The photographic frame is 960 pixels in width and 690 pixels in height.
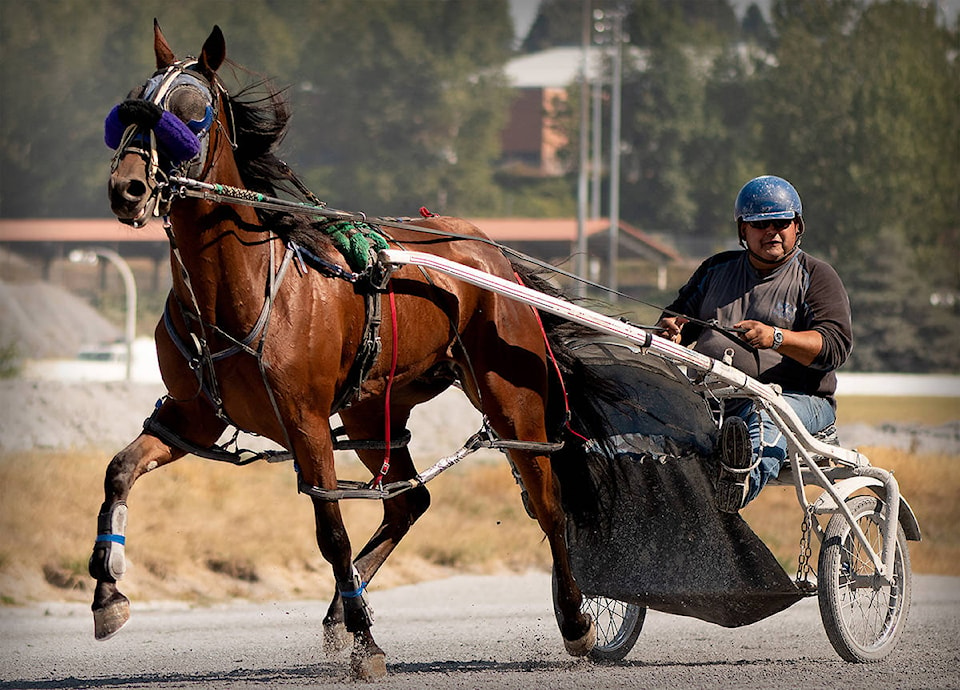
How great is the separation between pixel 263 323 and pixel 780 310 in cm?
210

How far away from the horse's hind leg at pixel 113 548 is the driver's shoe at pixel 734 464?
2.15 m

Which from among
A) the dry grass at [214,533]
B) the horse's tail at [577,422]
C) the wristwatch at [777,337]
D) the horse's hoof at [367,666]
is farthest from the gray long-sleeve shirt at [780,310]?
the dry grass at [214,533]

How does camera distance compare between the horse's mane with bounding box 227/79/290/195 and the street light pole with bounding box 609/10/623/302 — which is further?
the street light pole with bounding box 609/10/623/302

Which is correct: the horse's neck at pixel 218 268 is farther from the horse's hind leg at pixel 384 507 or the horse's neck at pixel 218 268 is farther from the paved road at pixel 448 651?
the paved road at pixel 448 651

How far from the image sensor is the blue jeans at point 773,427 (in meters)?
5.21

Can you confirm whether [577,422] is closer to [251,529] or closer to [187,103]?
[187,103]

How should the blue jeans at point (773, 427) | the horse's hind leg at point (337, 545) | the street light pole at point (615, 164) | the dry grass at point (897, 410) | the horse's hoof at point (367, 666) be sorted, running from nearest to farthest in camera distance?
the horse's hind leg at point (337, 545)
the horse's hoof at point (367, 666)
the blue jeans at point (773, 427)
the dry grass at point (897, 410)
the street light pole at point (615, 164)

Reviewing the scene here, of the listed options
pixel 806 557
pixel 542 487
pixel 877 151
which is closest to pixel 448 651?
pixel 542 487

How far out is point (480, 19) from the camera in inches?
1169

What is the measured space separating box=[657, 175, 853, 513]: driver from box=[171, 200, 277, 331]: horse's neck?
5.76ft

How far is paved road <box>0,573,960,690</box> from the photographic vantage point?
502cm

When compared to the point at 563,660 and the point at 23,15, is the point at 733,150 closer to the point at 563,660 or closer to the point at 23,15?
the point at 23,15

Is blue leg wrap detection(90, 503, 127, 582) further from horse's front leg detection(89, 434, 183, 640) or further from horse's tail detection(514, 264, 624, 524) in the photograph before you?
horse's tail detection(514, 264, 624, 524)

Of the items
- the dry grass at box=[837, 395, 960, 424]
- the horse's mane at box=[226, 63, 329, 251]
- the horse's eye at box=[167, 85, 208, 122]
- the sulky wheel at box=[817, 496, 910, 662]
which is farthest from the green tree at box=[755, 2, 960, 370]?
the horse's eye at box=[167, 85, 208, 122]
